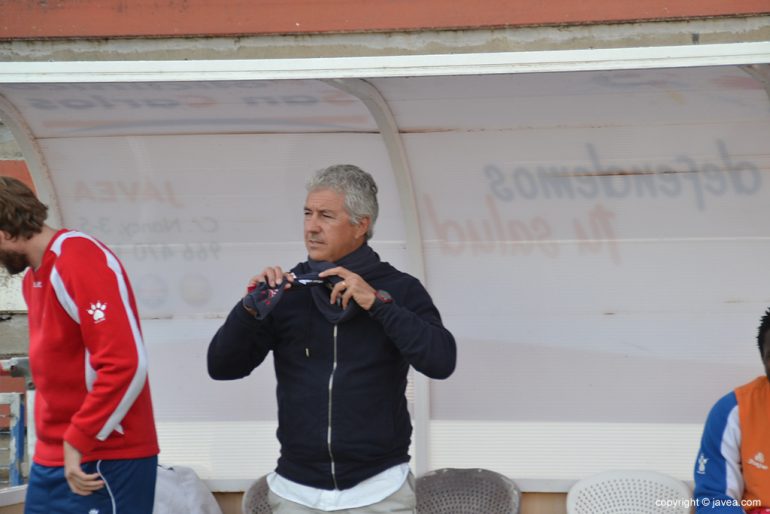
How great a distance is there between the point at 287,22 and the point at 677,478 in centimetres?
405

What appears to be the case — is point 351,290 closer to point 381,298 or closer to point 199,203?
point 381,298

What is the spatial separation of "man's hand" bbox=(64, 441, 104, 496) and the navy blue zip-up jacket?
0.44 m

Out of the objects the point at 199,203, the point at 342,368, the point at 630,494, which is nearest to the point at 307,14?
the point at 199,203

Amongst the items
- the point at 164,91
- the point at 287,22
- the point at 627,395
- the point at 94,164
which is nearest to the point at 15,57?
the point at 287,22

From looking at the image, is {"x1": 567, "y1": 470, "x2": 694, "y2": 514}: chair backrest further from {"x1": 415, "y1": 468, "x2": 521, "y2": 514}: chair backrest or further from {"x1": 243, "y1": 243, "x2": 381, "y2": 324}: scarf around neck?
{"x1": 243, "y1": 243, "x2": 381, "y2": 324}: scarf around neck

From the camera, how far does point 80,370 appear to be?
9.77 ft

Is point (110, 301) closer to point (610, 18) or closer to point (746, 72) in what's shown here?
point (746, 72)

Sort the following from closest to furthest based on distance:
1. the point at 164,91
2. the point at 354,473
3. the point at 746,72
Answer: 1. the point at 354,473
2. the point at 746,72
3. the point at 164,91

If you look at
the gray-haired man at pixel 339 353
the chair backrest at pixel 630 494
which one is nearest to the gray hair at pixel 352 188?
the gray-haired man at pixel 339 353

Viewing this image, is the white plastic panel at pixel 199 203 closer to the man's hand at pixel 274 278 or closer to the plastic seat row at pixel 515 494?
the plastic seat row at pixel 515 494

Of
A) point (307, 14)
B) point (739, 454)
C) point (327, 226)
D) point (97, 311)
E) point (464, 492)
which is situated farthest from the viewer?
point (307, 14)

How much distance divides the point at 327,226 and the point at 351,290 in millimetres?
289

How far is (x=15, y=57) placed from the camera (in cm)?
730

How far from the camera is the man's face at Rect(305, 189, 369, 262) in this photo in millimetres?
3020
